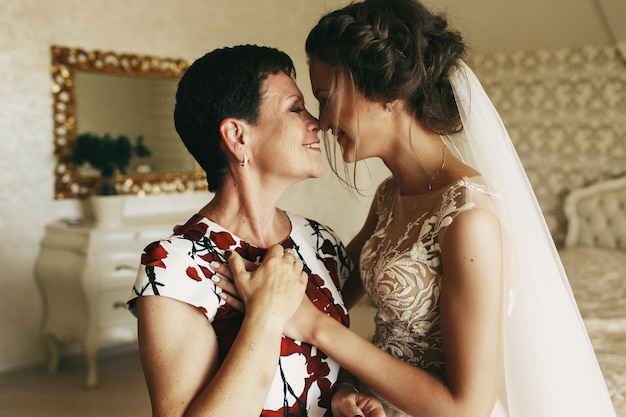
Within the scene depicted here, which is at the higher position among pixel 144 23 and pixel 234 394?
pixel 144 23

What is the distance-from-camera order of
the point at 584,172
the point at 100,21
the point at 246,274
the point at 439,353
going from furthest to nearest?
Result: the point at 584,172
the point at 100,21
the point at 439,353
the point at 246,274

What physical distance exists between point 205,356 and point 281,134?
0.57 m

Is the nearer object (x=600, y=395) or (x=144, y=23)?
(x=600, y=395)

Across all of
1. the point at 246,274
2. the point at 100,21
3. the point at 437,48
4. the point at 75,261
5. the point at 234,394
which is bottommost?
the point at 75,261

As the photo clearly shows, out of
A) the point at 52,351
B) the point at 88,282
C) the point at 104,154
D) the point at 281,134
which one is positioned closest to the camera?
the point at 281,134

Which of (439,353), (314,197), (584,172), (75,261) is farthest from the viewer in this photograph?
(314,197)

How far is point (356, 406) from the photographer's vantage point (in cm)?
148

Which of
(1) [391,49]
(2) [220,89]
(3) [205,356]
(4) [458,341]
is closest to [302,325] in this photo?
(3) [205,356]

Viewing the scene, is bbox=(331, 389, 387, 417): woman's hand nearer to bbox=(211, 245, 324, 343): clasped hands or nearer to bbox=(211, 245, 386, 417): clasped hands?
bbox=(211, 245, 386, 417): clasped hands

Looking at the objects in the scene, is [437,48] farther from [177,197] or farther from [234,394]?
[177,197]

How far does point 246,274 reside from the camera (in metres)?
1.42

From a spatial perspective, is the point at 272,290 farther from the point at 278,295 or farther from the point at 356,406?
the point at 356,406

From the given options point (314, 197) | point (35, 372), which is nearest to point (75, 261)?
point (35, 372)

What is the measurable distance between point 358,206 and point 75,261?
286 centimetres
